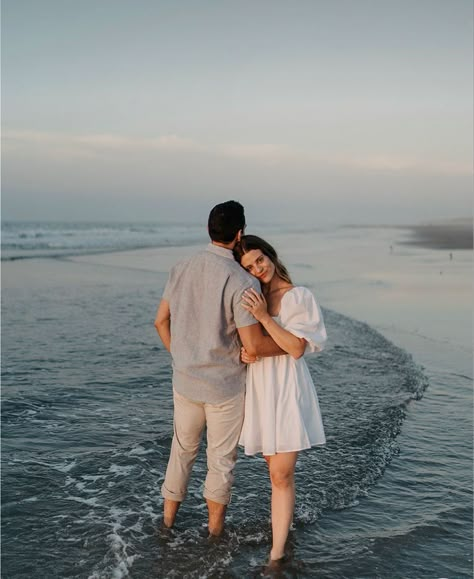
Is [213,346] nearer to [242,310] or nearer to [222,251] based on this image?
[242,310]

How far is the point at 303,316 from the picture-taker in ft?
12.3

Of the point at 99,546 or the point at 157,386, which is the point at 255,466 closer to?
the point at 99,546

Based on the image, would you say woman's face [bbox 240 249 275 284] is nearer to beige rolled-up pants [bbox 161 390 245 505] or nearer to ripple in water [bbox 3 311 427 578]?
beige rolled-up pants [bbox 161 390 245 505]

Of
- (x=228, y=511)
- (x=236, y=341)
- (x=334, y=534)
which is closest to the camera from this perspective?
(x=236, y=341)

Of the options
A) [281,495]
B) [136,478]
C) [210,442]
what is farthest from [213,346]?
[136,478]

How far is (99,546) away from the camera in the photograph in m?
4.13

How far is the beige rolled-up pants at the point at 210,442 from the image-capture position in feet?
13.2

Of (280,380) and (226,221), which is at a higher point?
(226,221)

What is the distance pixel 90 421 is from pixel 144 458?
3.49 ft

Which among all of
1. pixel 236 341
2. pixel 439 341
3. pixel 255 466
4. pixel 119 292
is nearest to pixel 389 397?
pixel 255 466

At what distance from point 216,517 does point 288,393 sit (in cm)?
108

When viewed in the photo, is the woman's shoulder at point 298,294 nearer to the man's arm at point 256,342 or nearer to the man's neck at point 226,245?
the man's arm at point 256,342

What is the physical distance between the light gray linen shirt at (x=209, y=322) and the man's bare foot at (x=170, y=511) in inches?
34.0

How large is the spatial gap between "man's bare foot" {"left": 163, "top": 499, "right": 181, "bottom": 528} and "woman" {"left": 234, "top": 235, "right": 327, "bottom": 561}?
0.76 meters
